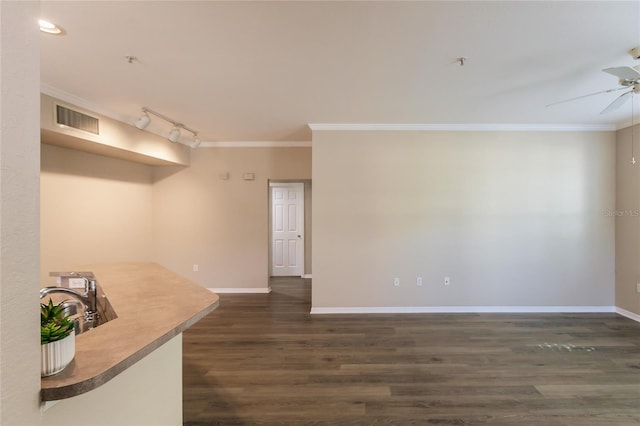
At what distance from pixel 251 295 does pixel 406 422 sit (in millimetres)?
3444

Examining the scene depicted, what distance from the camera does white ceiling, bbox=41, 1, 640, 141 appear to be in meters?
1.69

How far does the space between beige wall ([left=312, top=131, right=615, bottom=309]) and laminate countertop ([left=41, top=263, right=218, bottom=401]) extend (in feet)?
8.20

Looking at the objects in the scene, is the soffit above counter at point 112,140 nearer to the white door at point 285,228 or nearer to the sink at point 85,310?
the sink at point 85,310

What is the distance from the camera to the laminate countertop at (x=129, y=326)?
78 cm

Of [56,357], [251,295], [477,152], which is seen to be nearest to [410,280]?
[477,152]

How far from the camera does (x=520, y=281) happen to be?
13.1 feet

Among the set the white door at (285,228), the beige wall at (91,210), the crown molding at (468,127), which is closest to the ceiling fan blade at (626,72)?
the crown molding at (468,127)

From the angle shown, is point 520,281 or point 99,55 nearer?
point 99,55

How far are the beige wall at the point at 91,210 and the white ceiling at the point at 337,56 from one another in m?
0.92

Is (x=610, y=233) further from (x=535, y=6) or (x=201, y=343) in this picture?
(x=201, y=343)

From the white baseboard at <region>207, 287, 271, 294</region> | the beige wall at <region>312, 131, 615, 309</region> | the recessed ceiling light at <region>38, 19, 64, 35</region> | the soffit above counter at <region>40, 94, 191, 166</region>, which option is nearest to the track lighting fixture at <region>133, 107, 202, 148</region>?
the soffit above counter at <region>40, 94, 191, 166</region>

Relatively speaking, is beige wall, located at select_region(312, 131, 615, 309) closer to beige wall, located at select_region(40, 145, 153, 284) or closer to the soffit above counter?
the soffit above counter

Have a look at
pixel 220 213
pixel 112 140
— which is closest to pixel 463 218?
pixel 220 213

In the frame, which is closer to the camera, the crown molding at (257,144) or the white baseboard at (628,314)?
the white baseboard at (628,314)
